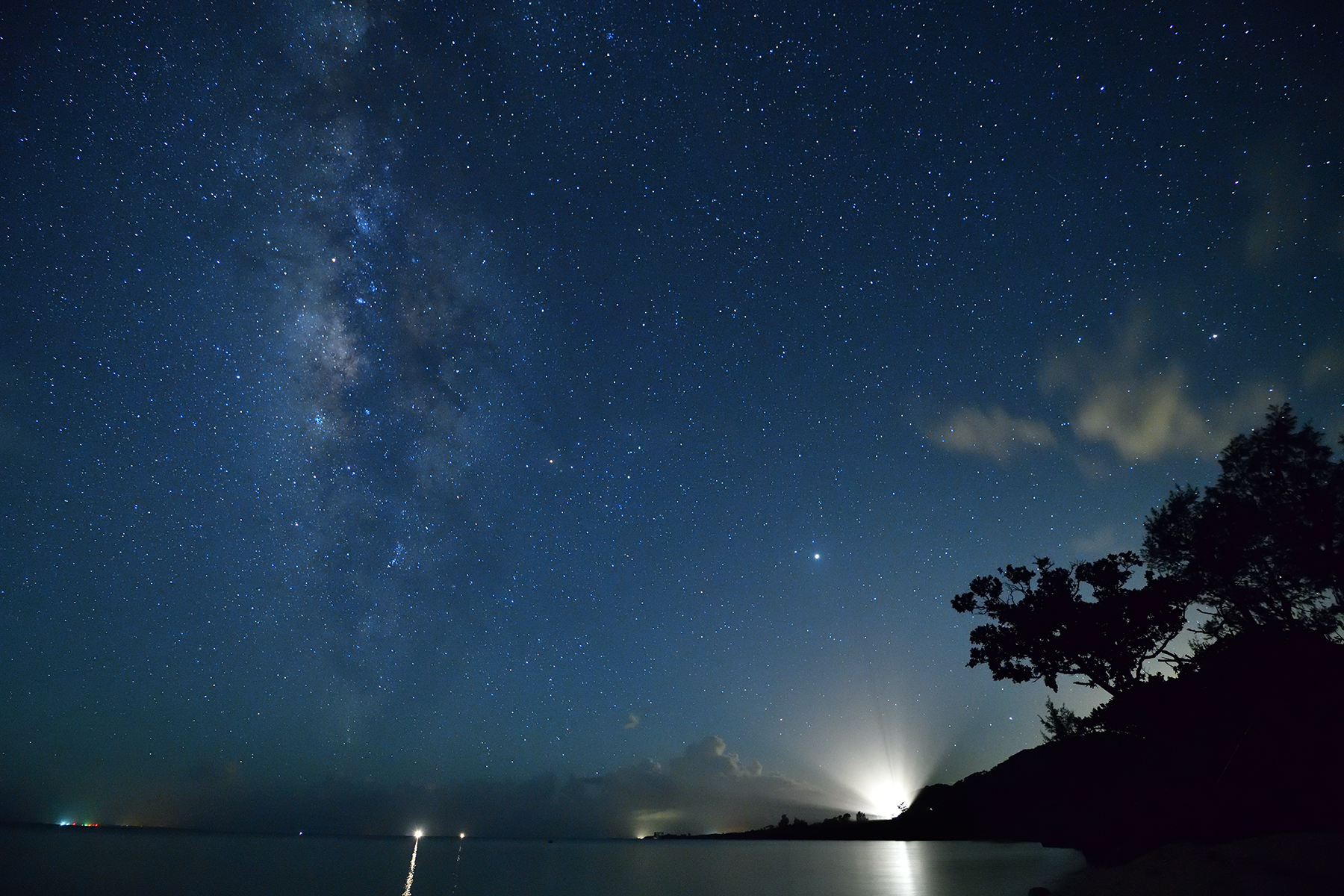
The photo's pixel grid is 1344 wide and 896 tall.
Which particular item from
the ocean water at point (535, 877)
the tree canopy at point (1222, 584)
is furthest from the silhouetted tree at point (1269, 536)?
the ocean water at point (535, 877)

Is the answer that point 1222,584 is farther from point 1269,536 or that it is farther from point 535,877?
point 535,877

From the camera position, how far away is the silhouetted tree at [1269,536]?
981 inches

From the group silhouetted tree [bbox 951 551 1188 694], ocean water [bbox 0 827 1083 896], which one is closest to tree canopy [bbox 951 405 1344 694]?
silhouetted tree [bbox 951 551 1188 694]

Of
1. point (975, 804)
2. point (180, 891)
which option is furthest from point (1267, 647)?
point (975, 804)

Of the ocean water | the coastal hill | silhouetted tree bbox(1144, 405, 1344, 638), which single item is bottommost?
the ocean water

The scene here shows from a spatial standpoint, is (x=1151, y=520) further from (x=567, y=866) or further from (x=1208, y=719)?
(x=567, y=866)

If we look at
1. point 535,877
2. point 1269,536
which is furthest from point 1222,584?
point 535,877

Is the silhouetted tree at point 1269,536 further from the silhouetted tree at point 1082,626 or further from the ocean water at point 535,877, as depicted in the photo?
the ocean water at point 535,877

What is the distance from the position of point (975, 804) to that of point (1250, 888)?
136657 millimetres

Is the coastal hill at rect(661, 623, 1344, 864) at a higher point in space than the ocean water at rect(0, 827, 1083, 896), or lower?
higher

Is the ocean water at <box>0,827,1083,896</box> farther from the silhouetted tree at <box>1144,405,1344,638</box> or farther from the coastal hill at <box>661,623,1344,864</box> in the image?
the silhouetted tree at <box>1144,405,1344,638</box>

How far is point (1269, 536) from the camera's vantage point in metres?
26.5

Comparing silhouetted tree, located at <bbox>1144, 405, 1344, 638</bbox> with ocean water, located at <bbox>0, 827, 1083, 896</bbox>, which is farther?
ocean water, located at <bbox>0, 827, 1083, 896</bbox>

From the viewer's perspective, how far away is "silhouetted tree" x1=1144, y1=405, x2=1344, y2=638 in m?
24.9
